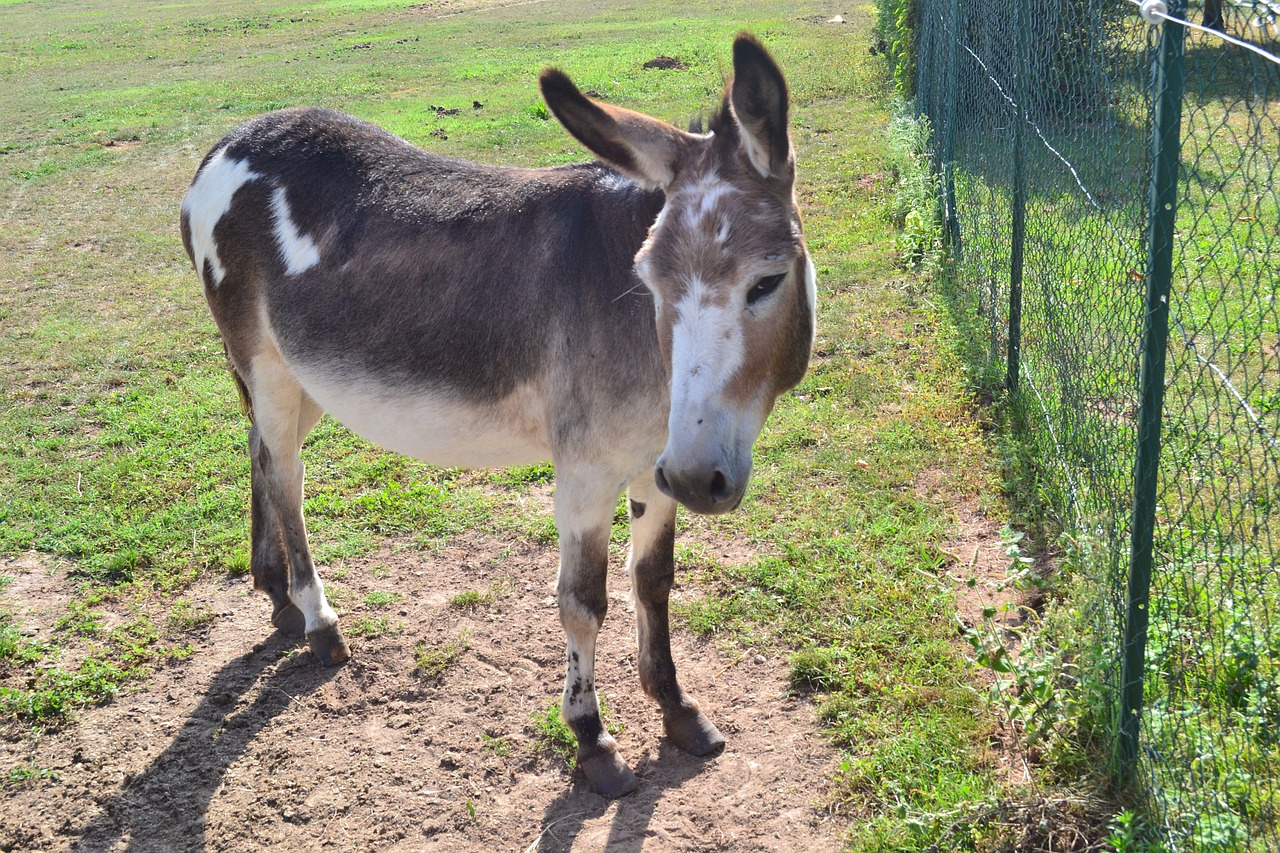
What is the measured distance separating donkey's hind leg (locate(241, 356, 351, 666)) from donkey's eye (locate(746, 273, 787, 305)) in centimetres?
243

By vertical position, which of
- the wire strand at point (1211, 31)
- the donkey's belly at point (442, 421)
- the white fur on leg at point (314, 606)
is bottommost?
the white fur on leg at point (314, 606)

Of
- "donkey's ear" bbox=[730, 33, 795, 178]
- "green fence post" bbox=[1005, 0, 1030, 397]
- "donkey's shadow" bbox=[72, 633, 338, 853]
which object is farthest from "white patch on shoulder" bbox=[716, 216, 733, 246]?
"green fence post" bbox=[1005, 0, 1030, 397]

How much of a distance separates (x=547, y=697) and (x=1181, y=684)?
2.33m

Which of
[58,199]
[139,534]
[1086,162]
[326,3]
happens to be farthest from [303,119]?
[326,3]

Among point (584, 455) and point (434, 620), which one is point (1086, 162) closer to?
point (584, 455)

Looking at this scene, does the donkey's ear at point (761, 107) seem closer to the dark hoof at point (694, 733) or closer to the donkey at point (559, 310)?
the donkey at point (559, 310)

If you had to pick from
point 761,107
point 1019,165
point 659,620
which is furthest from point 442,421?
point 1019,165

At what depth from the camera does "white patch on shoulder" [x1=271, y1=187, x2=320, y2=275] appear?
3.86 meters

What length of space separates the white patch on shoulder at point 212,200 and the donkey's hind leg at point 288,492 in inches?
20.7

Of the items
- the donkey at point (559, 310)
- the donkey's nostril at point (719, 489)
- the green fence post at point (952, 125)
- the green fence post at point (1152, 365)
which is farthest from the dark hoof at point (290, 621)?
the green fence post at point (952, 125)

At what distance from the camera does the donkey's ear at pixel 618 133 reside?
294cm

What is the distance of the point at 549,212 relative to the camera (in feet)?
11.6

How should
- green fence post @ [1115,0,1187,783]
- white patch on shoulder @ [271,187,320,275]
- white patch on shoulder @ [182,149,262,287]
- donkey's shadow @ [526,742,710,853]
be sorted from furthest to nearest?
white patch on shoulder @ [182,149,262,287], white patch on shoulder @ [271,187,320,275], donkey's shadow @ [526,742,710,853], green fence post @ [1115,0,1187,783]

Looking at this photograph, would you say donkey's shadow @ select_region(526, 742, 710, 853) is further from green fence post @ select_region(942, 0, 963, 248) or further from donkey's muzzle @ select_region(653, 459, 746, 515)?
green fence post @ select_region(942, 0, 963, 248)
